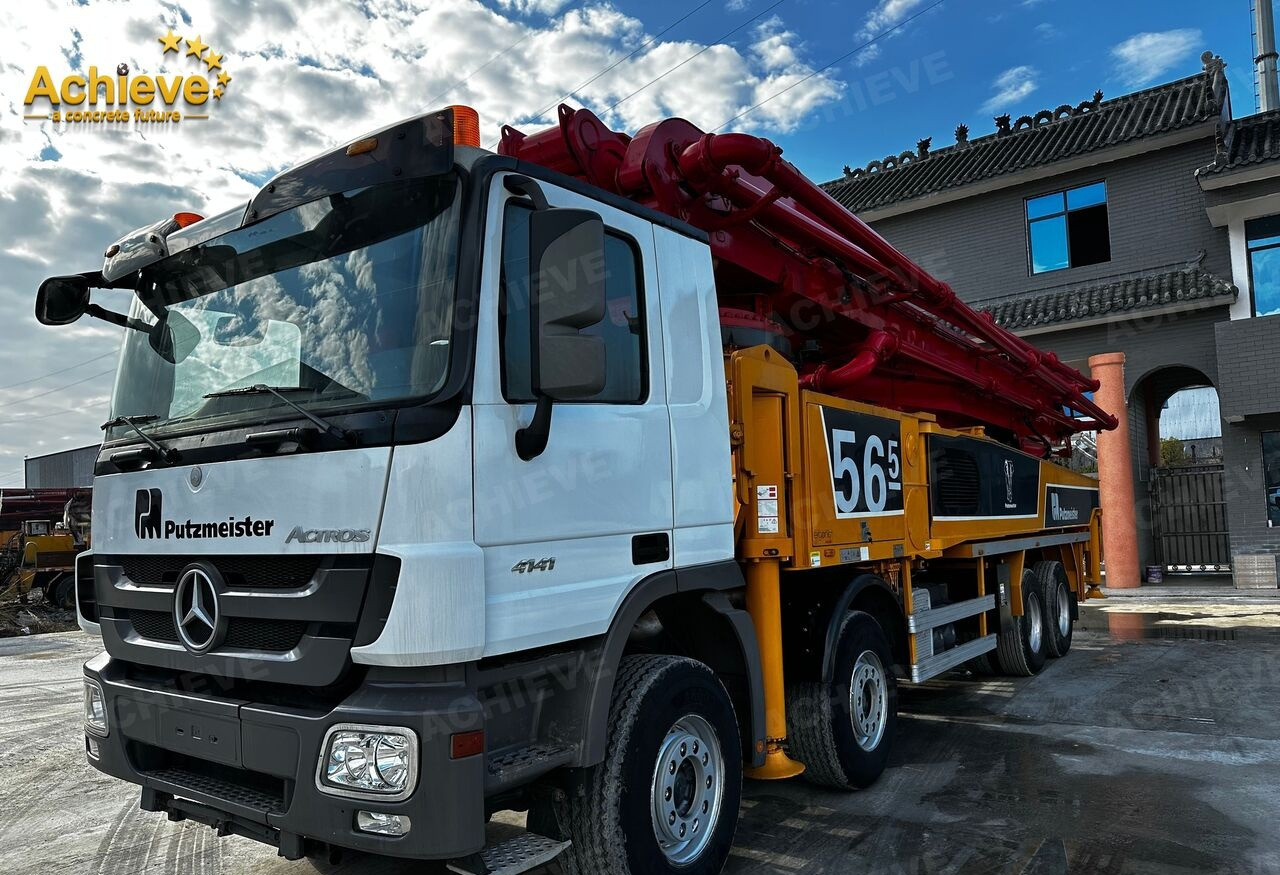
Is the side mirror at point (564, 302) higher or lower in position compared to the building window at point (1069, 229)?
lower

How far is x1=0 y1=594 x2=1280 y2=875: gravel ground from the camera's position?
13.6 ft

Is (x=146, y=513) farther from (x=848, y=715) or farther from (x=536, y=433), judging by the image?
(x=848, y=715)

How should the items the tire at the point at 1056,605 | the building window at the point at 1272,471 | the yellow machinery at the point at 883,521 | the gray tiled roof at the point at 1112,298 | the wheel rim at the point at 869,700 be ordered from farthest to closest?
the gray tiled roof at the point at 1112,298 < the building window at the point at 1272,471 < the tire at the point at 1056,605 < the wheel rim at the point at 869,700 < the yellow machinery at the point at 883,521

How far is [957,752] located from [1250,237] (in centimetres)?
1296

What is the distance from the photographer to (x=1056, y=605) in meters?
9.05

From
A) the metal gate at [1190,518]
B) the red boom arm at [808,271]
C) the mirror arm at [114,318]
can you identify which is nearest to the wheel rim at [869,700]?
the red boom arm at [808,271]

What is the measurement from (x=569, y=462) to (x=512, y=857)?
4.30 feet

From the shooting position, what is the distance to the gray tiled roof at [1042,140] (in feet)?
52.9

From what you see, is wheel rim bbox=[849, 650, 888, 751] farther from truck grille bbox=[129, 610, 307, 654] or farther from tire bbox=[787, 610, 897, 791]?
truck grille bbox=[129, 610, 307, 654]

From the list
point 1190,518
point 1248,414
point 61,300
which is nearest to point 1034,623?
point 61,300

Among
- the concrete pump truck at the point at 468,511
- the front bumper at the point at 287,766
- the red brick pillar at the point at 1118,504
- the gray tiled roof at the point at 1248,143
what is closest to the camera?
the front bumper at the point at 287,766

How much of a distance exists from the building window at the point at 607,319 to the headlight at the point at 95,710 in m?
2.18

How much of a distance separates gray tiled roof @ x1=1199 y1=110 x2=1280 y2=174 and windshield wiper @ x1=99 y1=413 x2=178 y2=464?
50.9 feet

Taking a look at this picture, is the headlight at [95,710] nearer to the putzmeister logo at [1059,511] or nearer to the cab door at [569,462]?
the cab door at [569,462]
